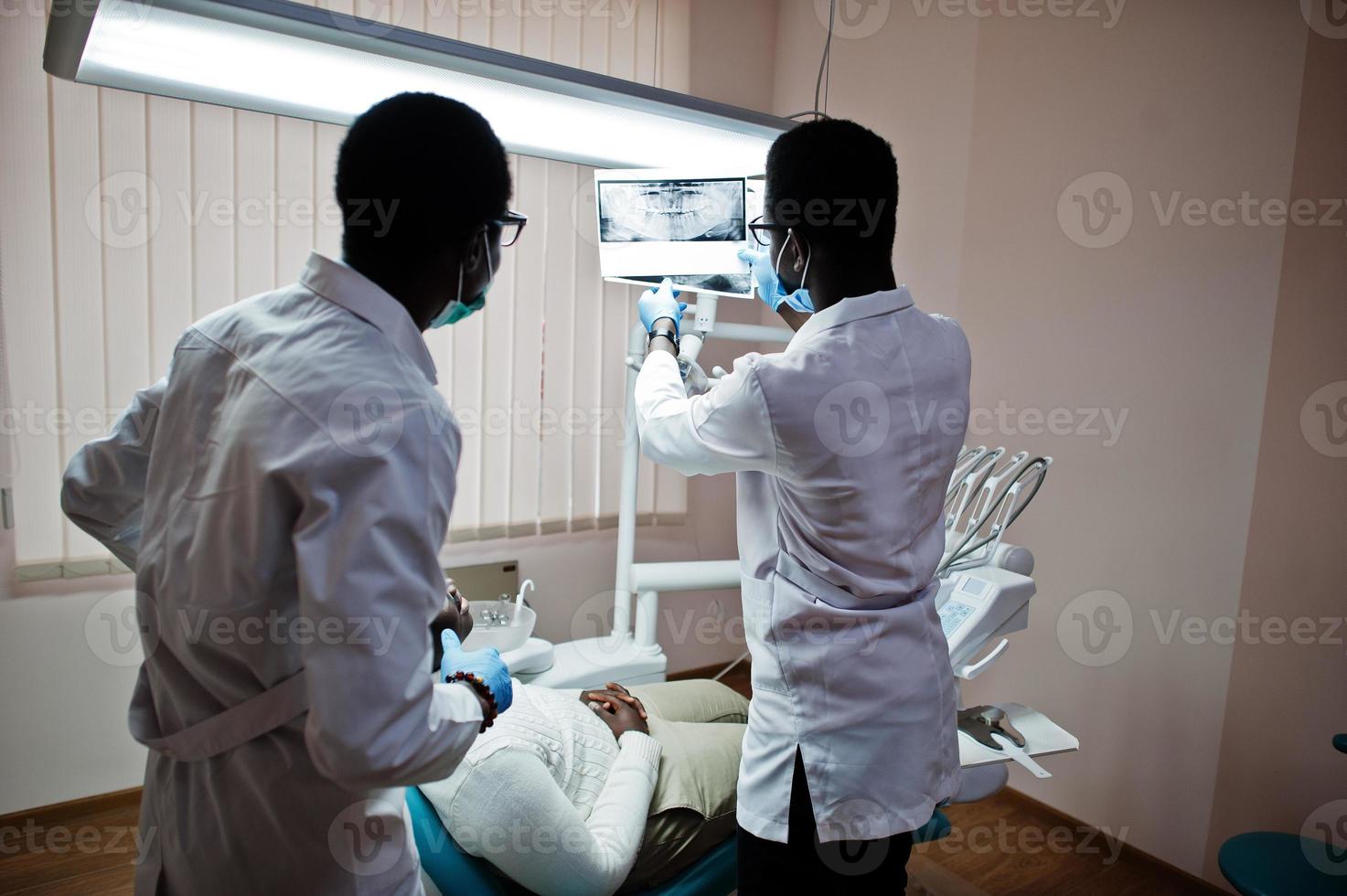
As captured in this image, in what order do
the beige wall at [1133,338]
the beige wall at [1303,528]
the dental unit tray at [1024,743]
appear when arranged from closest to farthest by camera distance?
the dental unit tray at [1024,743]
the beige wall at [1303,528]
the beige wall at [1133,338]

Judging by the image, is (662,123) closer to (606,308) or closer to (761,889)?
(761,889)

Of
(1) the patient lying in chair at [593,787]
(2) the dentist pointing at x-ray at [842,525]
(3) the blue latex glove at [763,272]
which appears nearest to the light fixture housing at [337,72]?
(3) the blue latex glove at [763,272]

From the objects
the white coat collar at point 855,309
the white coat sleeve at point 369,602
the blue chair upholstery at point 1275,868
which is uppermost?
the white coat collar at point 855,309

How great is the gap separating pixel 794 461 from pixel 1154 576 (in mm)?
1573

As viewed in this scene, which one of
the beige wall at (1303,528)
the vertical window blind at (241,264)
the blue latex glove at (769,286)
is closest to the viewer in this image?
the blue latex glove at (769,286)

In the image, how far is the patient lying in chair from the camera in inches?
51.4

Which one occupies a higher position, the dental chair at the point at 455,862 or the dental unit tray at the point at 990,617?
the dental unit tray at the point at 990,617

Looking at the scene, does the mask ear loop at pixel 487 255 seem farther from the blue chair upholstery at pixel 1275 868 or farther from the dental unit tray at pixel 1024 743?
the blue chair upholstery at pixel 1275 868

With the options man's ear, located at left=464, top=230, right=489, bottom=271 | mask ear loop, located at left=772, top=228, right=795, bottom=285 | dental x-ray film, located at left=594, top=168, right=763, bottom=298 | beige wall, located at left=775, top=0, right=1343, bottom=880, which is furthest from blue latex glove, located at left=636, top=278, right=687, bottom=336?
beige wall, located at left=775, top=0, right=1343, bottom=880

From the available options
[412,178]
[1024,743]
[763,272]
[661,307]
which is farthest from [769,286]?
[1024,743]

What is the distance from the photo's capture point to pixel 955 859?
2.22 metres

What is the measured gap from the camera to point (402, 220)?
797 mm

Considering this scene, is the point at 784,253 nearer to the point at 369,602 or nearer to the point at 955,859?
the point at 369,602

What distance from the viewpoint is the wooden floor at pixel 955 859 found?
204 centimetres
